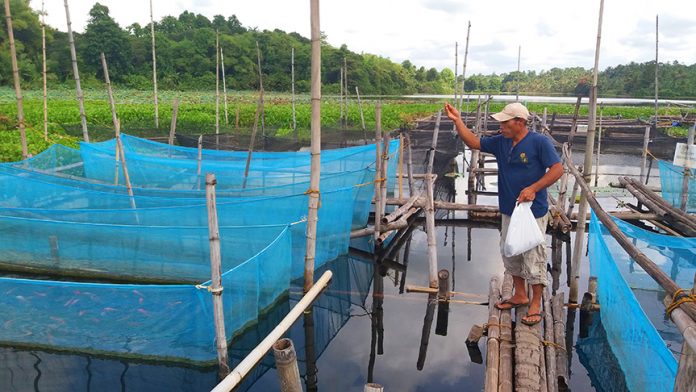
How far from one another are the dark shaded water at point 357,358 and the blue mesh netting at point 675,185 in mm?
2731

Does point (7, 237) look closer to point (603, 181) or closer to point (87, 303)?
point (87, 303)

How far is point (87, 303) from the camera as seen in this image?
3428mm

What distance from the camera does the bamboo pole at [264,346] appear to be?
295cm

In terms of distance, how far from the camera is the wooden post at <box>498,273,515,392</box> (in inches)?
120

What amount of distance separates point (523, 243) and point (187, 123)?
16802 mm

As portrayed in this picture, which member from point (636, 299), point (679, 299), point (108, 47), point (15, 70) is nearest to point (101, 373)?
point (679, 299)

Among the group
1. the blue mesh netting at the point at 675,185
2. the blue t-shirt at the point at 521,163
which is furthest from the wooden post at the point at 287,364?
the blue mesh netting at the point at 675,185

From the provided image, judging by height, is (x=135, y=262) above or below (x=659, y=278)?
below

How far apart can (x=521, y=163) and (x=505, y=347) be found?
1322 millimetres

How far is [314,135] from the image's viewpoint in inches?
166

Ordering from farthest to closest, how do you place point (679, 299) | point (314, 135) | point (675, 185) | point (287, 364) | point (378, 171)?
1. point (675, 185)
2. point (378, 171)
3. point (314, 135)
4. point (287, 364)
5. point (679, 299)

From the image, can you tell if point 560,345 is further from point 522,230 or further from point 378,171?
point 378,171

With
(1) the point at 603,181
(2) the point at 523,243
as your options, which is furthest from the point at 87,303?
(1) the point at 603,181

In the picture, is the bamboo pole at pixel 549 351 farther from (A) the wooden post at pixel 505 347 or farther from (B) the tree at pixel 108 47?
(B) the tree at pixel 108 47
